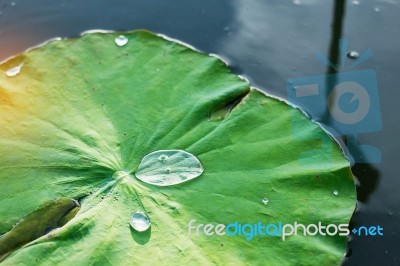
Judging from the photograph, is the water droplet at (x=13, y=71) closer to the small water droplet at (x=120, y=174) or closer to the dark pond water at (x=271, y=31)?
the dark pond water at (x=271, y=31)

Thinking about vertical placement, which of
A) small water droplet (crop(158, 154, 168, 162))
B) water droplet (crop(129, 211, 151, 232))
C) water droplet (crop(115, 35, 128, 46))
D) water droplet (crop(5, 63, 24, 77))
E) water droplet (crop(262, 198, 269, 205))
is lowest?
water droplet (crop(262, 198, 269, 205))

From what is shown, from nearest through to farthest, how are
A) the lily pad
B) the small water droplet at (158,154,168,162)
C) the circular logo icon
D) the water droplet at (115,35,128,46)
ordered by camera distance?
the lily pad < the small water droplet at (158,154,168,162) < the circular logo icon < the water droplet at (115,35,128,46)

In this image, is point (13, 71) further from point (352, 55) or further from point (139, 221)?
point (352, 55)

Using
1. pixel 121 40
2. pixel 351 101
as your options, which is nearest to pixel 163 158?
pixel 121 40

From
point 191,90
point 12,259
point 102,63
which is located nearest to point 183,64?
point 191,90

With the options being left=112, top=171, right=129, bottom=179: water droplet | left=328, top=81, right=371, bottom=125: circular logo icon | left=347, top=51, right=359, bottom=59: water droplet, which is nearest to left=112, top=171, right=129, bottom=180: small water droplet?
left=112, top=171, right=129, bottom=179: water droplet

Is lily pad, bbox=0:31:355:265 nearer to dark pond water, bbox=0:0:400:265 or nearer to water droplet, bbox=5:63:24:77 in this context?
water droplet, bbox=5:63:24:77
